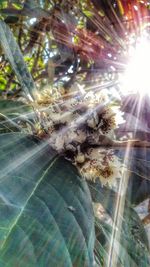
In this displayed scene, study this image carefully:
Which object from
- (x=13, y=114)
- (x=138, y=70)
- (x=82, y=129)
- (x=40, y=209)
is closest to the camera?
(x=40, y=209)

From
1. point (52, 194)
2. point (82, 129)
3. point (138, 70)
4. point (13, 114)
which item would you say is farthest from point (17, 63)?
point (138, 70)

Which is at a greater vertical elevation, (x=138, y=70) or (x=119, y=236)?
(x=138, y=70)

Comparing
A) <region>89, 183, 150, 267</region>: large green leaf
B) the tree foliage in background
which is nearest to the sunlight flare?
the tree foliage in background

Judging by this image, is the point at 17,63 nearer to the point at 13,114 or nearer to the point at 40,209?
the point at 13,114

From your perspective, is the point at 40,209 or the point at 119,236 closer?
Result: the point at 40,209

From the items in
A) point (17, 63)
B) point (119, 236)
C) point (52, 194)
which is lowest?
point (119, 236)

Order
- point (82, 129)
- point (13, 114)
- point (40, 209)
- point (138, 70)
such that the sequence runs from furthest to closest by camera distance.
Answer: point (138, 70)
point (13, 114)
point (82, 129)
point (40, 209)

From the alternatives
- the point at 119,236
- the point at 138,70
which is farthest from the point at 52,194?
the point at 138,70

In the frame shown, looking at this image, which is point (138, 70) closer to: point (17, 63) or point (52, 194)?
point (17, 63)
